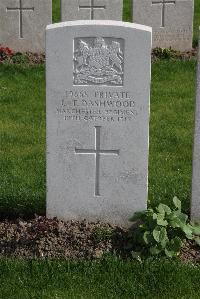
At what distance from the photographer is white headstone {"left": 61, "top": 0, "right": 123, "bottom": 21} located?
Result: 11195 mm

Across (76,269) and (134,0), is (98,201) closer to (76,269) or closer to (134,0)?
(76,269)

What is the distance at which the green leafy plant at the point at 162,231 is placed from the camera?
539 centimetres

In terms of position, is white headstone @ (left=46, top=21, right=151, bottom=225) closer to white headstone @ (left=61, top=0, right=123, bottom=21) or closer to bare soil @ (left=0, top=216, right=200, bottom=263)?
bare soil @ (left=0, top=216, right=200, bottom=263)

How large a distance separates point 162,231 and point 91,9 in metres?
6.52

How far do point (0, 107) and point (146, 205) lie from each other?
12.1ft

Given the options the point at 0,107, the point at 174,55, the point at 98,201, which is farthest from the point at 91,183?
the point at 174,55

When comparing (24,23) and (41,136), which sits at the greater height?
(24,23)

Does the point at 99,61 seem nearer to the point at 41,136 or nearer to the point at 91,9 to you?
the point at 41,136

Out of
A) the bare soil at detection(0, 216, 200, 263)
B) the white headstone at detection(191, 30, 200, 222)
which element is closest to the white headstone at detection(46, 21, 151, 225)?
the bare soil at detection(0, 216, 200, 263)

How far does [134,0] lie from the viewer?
11203 mm

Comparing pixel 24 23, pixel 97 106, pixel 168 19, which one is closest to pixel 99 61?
pixel 97 106

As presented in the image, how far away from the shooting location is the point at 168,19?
1148 cm

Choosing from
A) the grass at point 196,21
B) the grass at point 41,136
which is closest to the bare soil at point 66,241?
the grass at point 41,136

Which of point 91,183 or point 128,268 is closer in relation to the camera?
point 128,268
